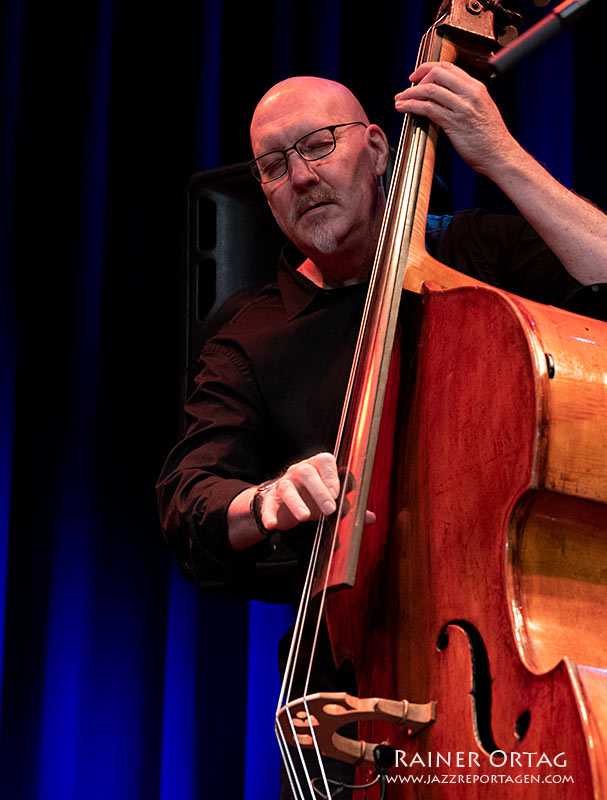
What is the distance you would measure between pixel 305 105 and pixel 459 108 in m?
0.35

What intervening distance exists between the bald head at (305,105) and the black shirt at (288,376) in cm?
21

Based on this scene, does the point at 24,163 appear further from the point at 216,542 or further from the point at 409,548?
the point at 409,548

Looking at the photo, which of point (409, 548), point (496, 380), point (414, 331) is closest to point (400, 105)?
point (414, 331)

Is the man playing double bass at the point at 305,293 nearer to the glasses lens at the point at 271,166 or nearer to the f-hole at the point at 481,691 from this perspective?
the glasses lens at the point at 271,166

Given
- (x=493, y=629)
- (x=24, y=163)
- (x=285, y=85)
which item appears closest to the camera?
(x=493, y=629)

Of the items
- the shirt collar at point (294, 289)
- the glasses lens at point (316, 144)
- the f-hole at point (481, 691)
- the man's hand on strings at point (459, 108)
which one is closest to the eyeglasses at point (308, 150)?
the glasses lens at point (316, 144)

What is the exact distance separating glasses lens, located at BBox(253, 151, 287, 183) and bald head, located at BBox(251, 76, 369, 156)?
2cm

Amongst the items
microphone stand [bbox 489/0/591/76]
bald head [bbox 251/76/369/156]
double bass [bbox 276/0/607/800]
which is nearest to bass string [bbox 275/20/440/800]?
double bass [bbox 276/0/607/800]

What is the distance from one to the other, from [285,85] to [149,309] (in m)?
0.85

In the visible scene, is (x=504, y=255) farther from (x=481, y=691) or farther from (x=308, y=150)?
(x=481, y=691)

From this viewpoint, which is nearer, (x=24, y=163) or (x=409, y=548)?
(x=409, y=548)

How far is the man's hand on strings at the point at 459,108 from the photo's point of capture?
1.09 metres

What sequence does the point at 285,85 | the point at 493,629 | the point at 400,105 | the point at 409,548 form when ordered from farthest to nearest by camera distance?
the point at 285,85
the point at 400,105
the point at 409,548
the point at 493,629

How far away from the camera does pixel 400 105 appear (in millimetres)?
1105
